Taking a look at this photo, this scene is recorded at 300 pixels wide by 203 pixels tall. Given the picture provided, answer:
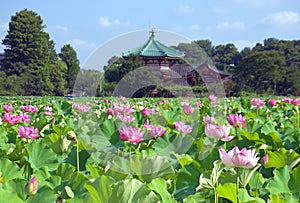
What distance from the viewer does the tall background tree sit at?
88.3 feet

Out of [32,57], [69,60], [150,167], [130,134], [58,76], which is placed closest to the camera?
[150,167]

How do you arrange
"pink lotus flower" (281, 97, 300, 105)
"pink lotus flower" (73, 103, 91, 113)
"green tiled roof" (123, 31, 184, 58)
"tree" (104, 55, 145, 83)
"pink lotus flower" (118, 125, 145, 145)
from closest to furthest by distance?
"pink lotus flower" (118, 125, 145, 145), "green tiled roof" (123, 31, 184, 58), "pink lotus flower" (73, 103, 91, 113), "tree" (104, 55, 145, 83), "pink lotus flower" (281, 97, 300, 105)

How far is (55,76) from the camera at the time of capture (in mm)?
26781


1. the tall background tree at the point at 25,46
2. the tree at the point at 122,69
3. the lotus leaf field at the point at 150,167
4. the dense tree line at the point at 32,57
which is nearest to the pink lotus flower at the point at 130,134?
the lotus leaf field at the point at 150,167

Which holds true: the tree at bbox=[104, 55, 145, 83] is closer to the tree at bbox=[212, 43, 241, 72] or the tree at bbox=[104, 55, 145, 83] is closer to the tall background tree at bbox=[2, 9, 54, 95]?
the tall background tree at bbox=[2, 9, 54, 95]

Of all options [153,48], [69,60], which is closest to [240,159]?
[153,48]

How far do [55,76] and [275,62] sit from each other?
1324cm

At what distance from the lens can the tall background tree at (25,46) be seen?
26906 mm

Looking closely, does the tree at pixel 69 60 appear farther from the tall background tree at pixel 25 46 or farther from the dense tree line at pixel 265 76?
the dense tree line at pixel 265 76

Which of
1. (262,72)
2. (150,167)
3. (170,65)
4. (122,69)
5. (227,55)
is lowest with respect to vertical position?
(150,167)

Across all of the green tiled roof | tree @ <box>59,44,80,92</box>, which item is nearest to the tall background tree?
tree @ <box>59,44,80,92</box>

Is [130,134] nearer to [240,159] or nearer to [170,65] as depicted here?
[240,159]

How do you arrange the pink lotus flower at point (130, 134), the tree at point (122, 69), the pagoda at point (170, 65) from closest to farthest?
the pink lotus flower at point (130, 134) < the tree at point (122, 69) < the pagoda at point (170, 65)

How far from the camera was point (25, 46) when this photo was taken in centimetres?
2773
